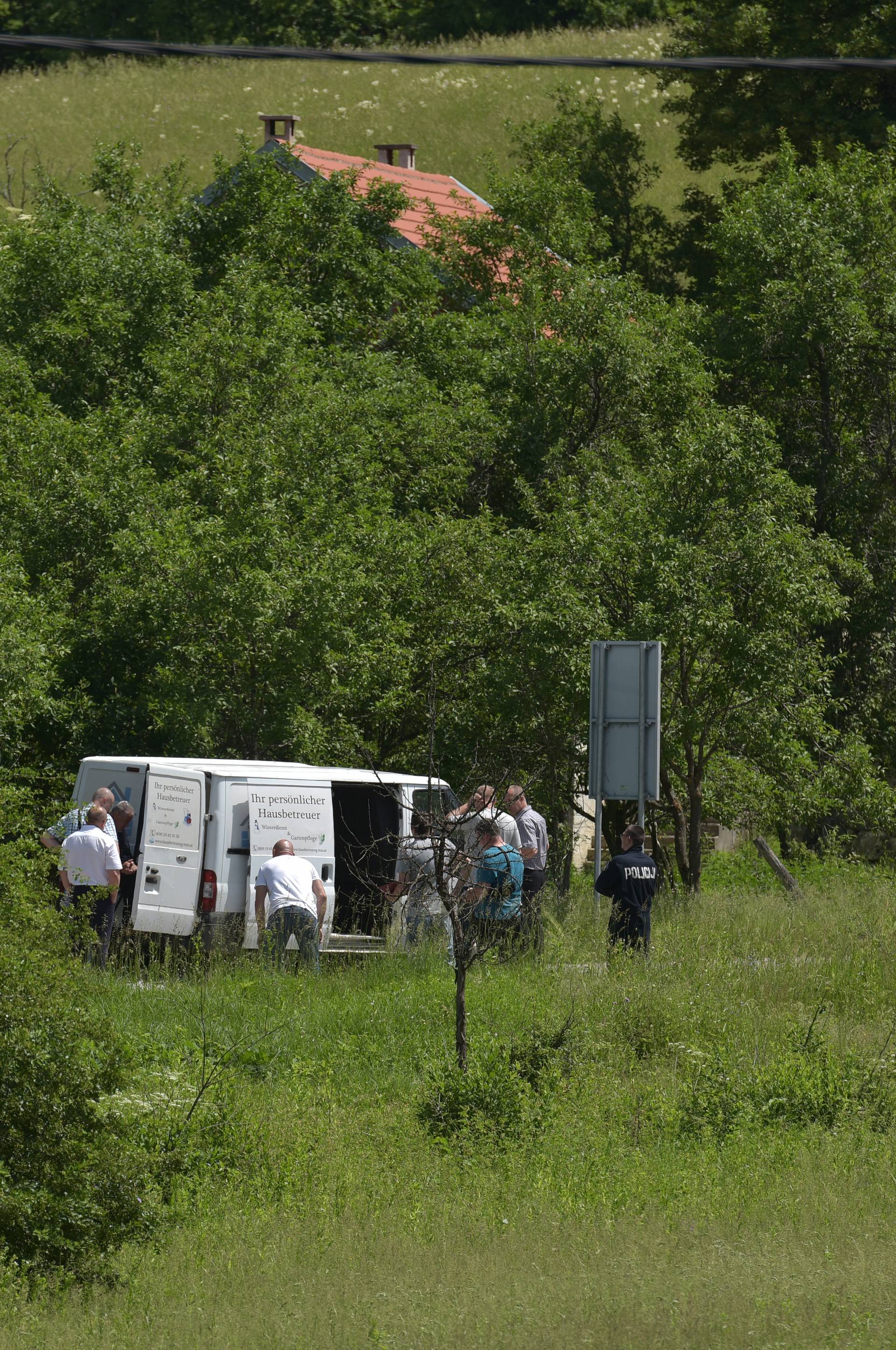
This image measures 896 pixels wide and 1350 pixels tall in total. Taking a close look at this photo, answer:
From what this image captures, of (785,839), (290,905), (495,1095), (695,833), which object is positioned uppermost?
(495,1095)

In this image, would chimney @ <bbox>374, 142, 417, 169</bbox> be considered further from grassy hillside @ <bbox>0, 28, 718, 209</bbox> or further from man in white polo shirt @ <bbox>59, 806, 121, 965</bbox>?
man in white polo shirt @ <bbox>59, 806, 121, 965</bbox>

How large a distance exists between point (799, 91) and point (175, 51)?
2975 centimetres

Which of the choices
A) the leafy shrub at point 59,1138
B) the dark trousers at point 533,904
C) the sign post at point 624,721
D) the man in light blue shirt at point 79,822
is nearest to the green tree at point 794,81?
the sign post at point 624,721

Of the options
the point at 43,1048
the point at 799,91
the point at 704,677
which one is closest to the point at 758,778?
the point at 704,677

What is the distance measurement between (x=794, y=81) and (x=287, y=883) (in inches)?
1006

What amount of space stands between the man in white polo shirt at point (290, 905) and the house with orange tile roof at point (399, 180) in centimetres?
1619

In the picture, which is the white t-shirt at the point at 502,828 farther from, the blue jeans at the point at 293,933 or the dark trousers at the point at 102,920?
the dark trousers at the point at 102,920

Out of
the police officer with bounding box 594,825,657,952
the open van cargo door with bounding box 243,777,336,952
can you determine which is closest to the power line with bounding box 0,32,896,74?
the police officer with bounding box 594,825,657,952

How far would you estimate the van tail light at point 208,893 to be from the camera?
43.1 ft

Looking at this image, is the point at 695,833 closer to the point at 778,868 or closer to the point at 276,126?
the point at 778,868

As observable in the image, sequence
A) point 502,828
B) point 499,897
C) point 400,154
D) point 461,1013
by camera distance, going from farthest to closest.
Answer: point 400,154
point 502,828
point 499,897
point 461,1013

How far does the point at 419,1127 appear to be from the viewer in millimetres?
9078

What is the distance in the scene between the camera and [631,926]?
41.8ft

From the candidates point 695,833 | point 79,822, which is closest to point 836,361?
point 695,833
